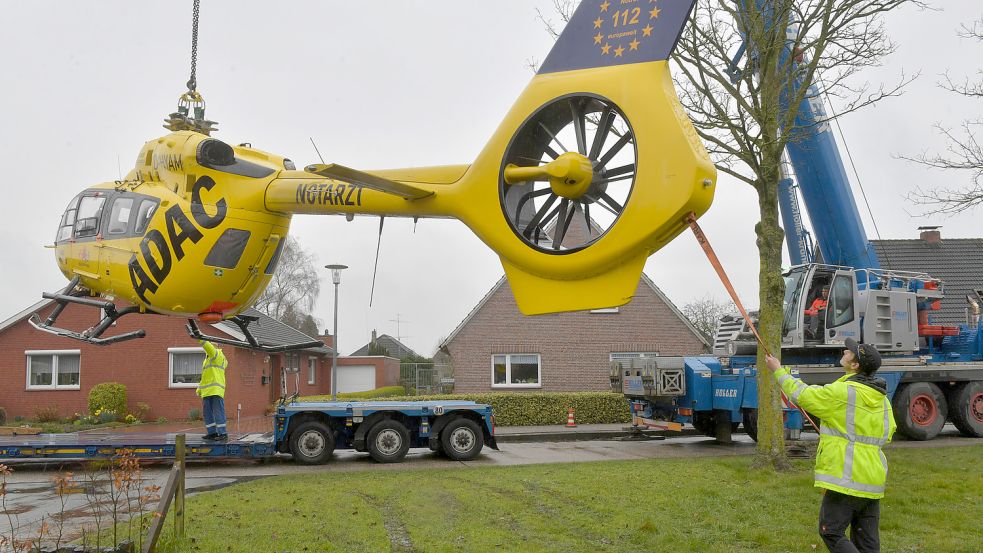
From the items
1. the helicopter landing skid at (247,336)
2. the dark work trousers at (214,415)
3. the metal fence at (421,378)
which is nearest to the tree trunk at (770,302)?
the helicopter landing skid at (247,336)

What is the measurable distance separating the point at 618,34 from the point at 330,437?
1093cm

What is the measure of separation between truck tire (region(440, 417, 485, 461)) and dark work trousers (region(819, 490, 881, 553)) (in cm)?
939

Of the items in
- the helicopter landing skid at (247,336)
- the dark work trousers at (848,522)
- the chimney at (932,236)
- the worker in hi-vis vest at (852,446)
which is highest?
the chimney at (932,236)

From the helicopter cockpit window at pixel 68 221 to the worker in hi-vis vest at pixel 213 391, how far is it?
6.61 meters

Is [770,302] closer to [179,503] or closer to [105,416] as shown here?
[179,503]

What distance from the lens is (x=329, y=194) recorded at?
6.06 metres

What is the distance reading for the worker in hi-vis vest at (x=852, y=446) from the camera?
18.0 feet

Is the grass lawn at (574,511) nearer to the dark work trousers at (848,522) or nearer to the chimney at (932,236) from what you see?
the dark work trousers at (848,522)

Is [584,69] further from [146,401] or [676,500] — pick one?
[146,401]

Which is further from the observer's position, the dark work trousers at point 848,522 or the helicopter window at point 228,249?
the helicopter window at point 228,249

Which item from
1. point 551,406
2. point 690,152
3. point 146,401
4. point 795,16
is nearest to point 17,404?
point 146,401

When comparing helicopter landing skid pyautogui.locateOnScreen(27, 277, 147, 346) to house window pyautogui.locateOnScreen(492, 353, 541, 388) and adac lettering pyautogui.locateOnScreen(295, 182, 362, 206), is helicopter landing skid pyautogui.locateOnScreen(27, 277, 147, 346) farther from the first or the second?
house window pyautogui.locateOnScreen(492, 353, 541, 388)

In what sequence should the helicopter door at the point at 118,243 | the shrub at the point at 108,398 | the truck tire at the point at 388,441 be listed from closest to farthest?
the helicopter door at the point at 118,243, the truck tire at the point at 388,441, the shrub at the point at 108,398

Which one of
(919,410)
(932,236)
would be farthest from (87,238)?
(932,236)
